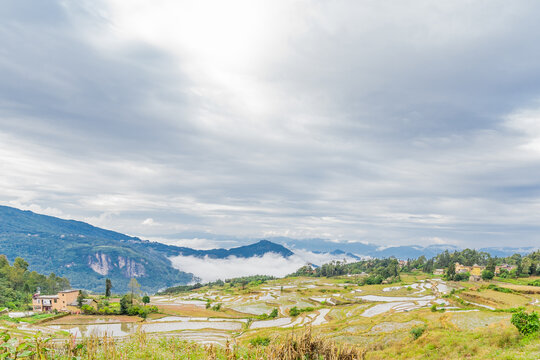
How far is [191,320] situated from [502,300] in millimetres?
60302

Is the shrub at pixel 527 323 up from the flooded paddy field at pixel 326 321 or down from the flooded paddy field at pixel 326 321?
up

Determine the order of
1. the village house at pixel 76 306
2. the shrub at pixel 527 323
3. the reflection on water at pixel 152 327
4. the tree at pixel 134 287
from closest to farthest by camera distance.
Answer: the shrub at pixel 527 323, the reflection on water at pixel 152 327, the village house at pixel 76 306, the tree at pixel 134 287

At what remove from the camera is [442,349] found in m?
22.1

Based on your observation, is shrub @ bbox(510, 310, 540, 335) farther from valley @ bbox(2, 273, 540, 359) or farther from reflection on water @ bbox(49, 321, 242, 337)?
reflection on water @ bbox(49, 321, 242, 337)

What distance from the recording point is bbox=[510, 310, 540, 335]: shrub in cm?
1986

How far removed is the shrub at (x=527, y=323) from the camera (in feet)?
65.2

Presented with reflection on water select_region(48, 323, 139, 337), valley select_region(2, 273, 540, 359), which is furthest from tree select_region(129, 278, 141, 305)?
reflection on water select_region(48, 323, 139, 337)

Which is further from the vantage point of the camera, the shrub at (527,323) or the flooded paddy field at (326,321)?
the flooded paddy field at (326,321)

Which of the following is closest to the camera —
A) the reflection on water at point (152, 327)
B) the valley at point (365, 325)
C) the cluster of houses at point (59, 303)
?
the valley at point (365, 325)

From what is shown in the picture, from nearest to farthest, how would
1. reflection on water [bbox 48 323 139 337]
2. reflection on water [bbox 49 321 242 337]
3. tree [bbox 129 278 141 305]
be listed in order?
1. reflection on water [bbox 48 323 139 337]
2. reflection on water [bbox 49 321 242 337]
3. tree [bbox 129 278 141 305]

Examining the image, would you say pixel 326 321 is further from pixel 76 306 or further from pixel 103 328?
pixel 76 306

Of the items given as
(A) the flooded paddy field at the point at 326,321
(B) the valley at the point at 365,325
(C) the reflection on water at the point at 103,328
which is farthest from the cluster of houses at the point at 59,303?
(C) the reflection on water at the point at 103,328

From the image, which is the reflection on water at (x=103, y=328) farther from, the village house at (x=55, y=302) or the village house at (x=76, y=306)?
the village house at (x=55, y=302)

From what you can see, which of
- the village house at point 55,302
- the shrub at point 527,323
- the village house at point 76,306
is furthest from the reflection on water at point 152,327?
the shrub at point 527,323
